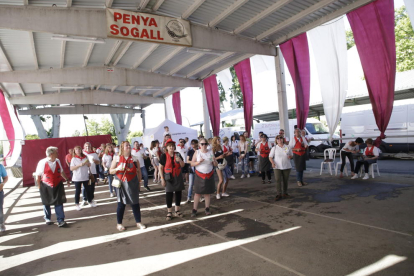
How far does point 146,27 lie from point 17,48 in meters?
6.34

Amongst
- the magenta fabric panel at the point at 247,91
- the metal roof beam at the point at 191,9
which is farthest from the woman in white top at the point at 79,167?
the magenta fabric panel at the point at 247,91

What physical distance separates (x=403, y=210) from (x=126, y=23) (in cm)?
883

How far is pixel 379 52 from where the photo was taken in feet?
26.6

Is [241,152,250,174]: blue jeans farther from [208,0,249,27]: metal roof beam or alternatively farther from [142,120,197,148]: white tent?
[208,0,249,27]: metal roof beam

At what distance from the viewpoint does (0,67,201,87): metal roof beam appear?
46.5 feet

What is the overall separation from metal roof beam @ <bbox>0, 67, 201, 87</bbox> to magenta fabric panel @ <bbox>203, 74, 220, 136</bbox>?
2.36 m

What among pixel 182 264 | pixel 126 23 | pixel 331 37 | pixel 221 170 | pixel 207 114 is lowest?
pixel 182 264

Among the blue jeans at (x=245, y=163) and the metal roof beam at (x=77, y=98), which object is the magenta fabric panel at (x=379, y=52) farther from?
the metal roof beam at (x=77, y=98)

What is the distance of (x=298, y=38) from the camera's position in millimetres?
11031

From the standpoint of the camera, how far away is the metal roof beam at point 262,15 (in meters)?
9.21

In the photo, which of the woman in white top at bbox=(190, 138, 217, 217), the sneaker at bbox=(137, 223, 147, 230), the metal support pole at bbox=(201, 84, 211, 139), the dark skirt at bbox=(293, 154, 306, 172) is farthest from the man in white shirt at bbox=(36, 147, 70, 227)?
the metal support pole at bbox=(201, 84, 211, 139)

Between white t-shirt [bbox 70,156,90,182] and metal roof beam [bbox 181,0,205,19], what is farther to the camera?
metal roof beam [bbox 181,0,205,19]

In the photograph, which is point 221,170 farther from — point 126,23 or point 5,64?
point 5,64

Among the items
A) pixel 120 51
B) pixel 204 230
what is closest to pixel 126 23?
pixel 120 51
